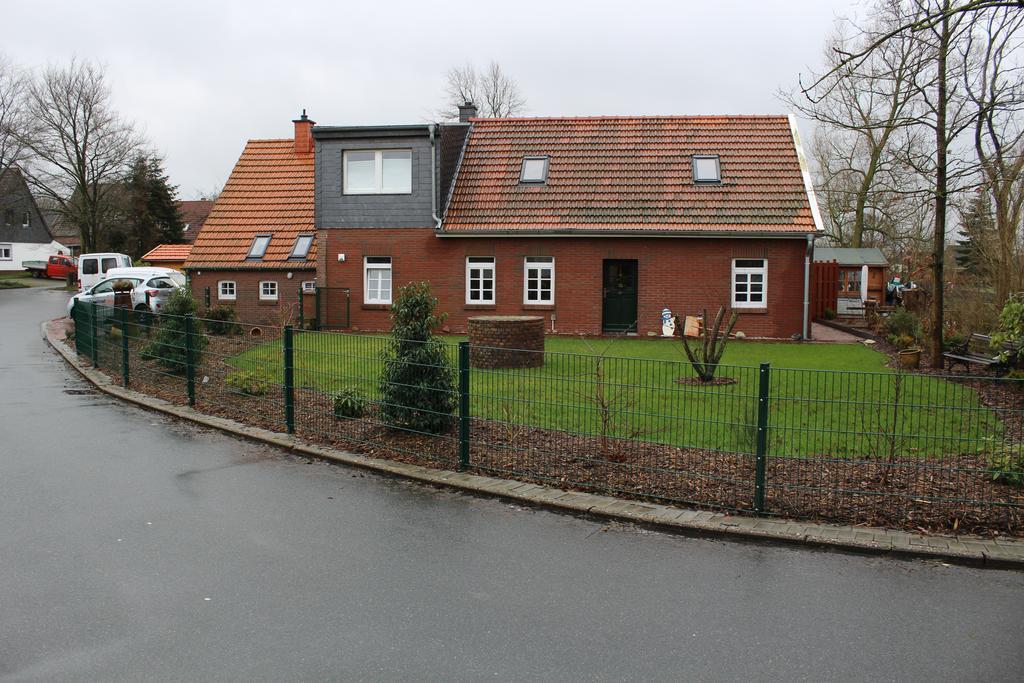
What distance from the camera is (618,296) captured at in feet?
81.4

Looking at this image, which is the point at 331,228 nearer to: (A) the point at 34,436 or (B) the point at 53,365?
(B) the point at 53,365

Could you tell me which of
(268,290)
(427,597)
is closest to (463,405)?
(427,597)

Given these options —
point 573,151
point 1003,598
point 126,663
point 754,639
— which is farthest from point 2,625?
point 573,151

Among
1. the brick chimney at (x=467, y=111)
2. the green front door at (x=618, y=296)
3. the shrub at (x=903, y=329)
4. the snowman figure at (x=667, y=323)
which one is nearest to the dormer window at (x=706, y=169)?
the green front door at (x=618, y=296)

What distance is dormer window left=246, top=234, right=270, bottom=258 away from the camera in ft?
95.8

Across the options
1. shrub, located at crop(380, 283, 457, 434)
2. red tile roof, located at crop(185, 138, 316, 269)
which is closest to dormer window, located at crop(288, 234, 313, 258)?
red tile roof, located at crop(185, 138, 316, 269)

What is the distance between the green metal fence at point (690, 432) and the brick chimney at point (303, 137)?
22539 millimetres

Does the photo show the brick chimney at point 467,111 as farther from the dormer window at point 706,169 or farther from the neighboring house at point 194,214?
the neighboring house at point 194,214

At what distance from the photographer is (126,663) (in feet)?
14.4

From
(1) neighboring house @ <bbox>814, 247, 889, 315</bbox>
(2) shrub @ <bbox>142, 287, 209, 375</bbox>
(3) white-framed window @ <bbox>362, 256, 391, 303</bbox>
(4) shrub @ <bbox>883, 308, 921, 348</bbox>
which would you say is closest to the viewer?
(2) shrub @ <bbox>142, 287, 209, 375</bbox>

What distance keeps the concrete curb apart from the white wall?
74500 mm

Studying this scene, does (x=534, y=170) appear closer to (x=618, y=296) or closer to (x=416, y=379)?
(x=618, y=296)

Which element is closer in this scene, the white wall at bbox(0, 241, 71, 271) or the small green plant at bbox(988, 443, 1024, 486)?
the small green plant at bbox(988, 443, 1024, 486)

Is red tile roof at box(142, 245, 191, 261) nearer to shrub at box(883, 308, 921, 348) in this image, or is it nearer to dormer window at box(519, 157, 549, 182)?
dormer window at box(519, 157, 549, 182)
